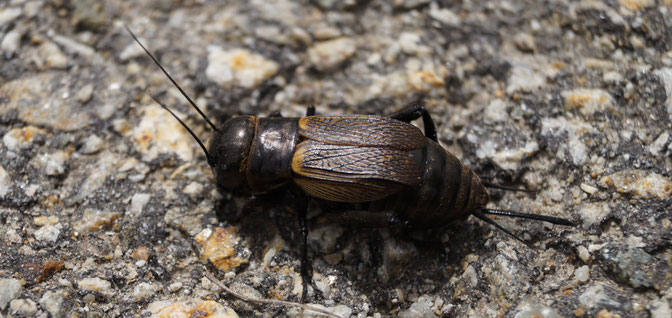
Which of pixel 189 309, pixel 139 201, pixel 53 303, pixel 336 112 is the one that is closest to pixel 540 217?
pixel 336 112

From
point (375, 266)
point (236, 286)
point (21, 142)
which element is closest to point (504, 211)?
point (375, 266)

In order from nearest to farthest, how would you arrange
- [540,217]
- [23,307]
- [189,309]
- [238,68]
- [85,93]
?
1. [23,307]
2. [189,309]
3. [540,217]
4. [85,93]
5. [238,68]

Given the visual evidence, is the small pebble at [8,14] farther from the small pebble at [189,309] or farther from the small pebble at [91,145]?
the small pebble at [189,309]

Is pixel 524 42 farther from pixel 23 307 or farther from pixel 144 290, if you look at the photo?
pixel 23 307

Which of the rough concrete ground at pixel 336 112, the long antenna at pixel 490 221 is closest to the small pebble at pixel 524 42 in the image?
the rough concrete ground at pixel 336 112

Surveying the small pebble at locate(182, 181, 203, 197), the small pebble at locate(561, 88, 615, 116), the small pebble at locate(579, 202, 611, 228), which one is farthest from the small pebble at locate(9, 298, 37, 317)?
the small pebble at locate(561, 88, 615, 116)

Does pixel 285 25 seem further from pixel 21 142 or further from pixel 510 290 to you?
pixel 510 290
